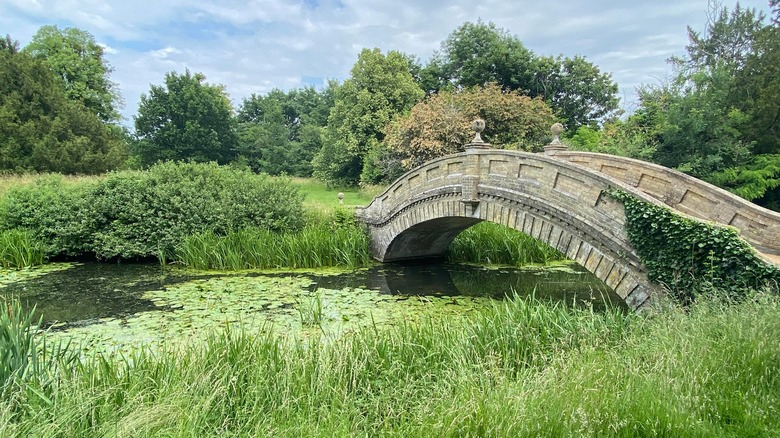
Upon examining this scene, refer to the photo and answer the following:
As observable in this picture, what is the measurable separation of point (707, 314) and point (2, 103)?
29.9 metres

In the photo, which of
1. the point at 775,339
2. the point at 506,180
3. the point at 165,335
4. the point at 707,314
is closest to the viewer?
the point at 775,339

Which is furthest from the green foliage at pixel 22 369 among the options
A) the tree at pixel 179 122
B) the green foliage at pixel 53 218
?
the tree at pixel 179 122

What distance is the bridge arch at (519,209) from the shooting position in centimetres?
698

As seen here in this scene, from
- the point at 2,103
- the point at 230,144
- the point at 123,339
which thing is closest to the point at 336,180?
the point at 230,144

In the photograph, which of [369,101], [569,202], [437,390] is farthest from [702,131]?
[437,390]

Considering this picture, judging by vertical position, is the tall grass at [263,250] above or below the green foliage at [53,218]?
below

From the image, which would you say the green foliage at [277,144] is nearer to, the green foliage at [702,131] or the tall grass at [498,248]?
the tall grass at [498,248]

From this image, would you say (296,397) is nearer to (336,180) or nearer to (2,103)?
(336,180)

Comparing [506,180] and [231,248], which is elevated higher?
[506,180]

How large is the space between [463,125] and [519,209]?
1007 centimetres

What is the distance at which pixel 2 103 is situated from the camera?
22.9 meters

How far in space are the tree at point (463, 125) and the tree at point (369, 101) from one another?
4.45 meters

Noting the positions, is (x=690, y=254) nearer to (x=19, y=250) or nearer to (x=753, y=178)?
(x=753, y=178)

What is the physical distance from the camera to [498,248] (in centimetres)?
1288
